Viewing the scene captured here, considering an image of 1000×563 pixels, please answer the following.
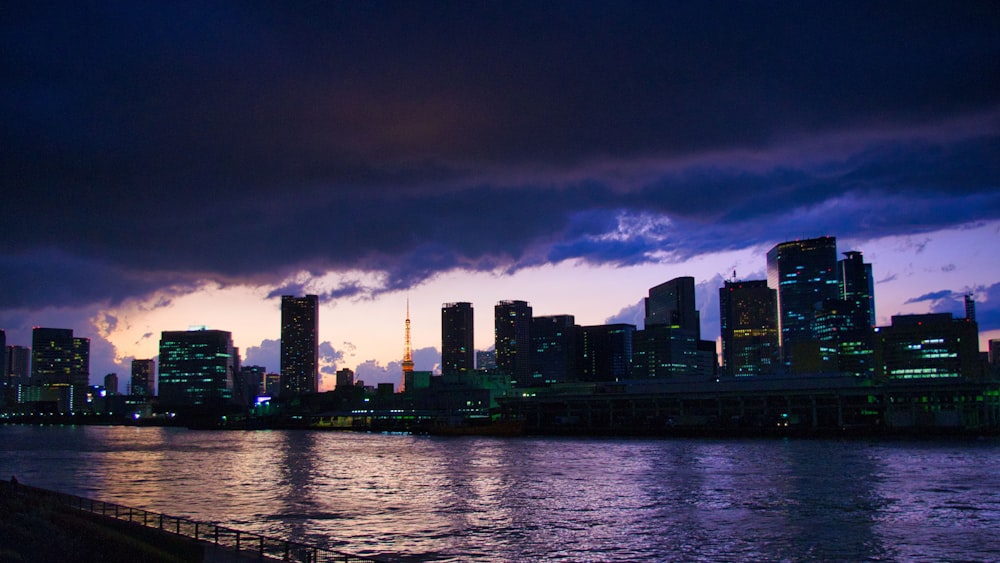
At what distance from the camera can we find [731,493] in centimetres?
6812

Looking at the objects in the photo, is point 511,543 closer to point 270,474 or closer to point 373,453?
point 270,474

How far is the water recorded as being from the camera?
4438 cm

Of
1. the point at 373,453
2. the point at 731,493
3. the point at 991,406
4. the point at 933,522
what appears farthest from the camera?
the point at 991,406

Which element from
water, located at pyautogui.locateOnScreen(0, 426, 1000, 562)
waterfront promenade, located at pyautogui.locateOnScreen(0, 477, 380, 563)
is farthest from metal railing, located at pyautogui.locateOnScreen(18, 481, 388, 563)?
water, located at pyautogui.locateOnScreen(0, 426, 1000, 562)

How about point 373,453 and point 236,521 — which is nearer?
point 236,521

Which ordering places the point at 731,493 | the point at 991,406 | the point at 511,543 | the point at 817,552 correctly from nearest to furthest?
the point at 817,552 < the point at 511,543 < the point at 731,493 < the point at 991,406

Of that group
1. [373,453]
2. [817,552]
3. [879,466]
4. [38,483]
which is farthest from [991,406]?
[38,483]

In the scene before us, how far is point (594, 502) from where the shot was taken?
63219mm

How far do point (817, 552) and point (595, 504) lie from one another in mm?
21555

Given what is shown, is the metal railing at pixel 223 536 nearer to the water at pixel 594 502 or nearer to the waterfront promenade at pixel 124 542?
the waterfront promenade at pixel 124 542

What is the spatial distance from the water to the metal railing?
6842 mm

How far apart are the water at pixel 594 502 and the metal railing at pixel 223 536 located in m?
6.84

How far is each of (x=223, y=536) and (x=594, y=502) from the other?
36.0 m

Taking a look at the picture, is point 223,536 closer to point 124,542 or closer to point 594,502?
point 124,542
